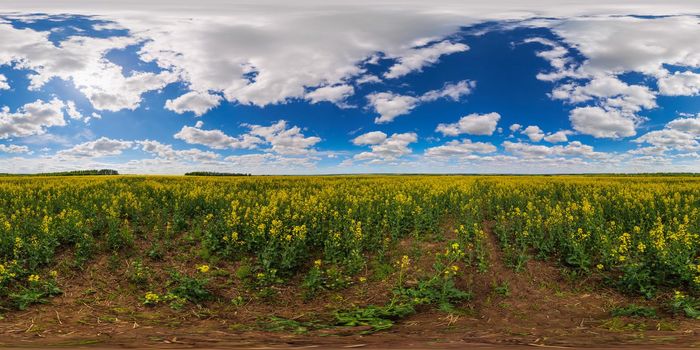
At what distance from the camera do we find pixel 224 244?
33.5ft

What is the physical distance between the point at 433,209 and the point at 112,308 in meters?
9.79

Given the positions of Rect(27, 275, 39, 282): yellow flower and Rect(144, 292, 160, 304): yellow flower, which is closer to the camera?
Rect(144, 292, 160, 304): yellow flower

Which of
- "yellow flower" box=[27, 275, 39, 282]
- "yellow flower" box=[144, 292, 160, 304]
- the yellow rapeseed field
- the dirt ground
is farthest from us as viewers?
the yellow rapeseed field

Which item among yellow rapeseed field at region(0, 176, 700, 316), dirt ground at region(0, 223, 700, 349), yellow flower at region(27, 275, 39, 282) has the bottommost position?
dirt ground at region(0, 223, 700, 349)

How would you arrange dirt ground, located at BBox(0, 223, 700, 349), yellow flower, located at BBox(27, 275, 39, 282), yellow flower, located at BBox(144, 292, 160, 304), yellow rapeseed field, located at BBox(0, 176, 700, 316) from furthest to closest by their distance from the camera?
yellow rapeseed field, located at BBox(0, 176, 700, 316)
yellow flower, located at BBox(27, 275, 39, 282)
yellow flower, located at BBox(144, 292, 160, 304)
dirt ground, located at BBox(0, 223, 700, 349)

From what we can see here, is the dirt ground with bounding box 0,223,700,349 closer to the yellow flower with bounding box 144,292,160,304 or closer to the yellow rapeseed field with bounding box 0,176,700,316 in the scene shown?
the yellow flower with bounding box 144,292,160,304

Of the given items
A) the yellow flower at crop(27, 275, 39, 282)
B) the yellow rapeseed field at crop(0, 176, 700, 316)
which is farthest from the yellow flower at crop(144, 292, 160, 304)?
the yellow flower at crop(27, 275, 39, 282)

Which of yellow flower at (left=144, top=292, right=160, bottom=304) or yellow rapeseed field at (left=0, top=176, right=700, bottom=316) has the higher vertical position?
yellow rapeseed field at (left=0, top=176, right=700, bottom=316)

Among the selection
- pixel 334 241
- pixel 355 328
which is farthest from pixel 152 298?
pixel 334 241

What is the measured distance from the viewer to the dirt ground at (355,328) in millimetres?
4980

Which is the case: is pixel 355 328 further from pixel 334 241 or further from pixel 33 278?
pixel 33 278

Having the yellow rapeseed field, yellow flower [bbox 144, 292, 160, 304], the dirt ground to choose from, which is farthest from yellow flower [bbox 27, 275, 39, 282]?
yellow flower [bbox 144, 292, 160, 304]

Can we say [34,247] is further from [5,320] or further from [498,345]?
[498,345]

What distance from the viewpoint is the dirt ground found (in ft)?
16.3
